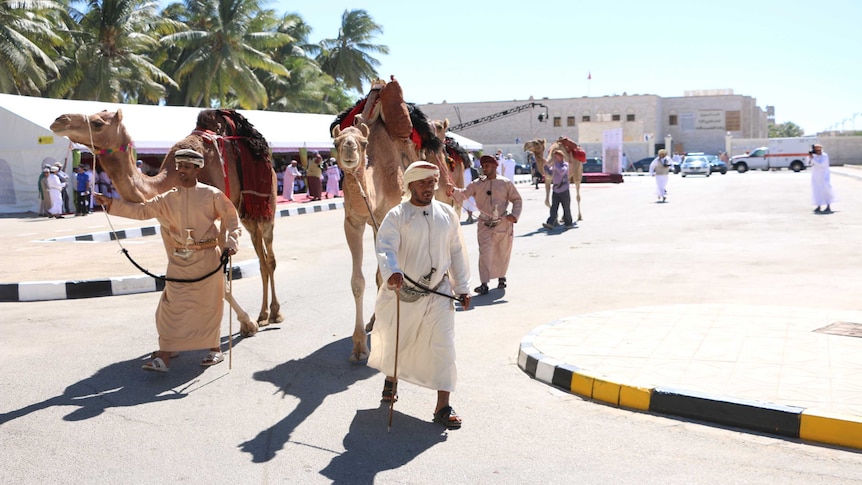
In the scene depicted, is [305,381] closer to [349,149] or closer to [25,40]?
[349,149]

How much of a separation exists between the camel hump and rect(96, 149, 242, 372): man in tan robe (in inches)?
72.7

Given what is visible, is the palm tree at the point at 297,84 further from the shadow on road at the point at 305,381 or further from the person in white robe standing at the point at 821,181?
the shadow on road at the point at 305,381

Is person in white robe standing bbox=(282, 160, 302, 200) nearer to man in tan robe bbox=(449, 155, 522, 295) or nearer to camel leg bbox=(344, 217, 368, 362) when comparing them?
man in tan robe bbox=(449, 155, 522, 295)

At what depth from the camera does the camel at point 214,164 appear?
6.66 meters

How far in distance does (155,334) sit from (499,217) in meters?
4.58

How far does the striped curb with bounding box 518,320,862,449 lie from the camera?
15.8ft

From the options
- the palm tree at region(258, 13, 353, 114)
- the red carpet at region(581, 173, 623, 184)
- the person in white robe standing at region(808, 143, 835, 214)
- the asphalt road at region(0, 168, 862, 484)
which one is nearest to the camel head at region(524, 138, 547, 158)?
the person in white robe standing at region(808, 143, 835, 214)

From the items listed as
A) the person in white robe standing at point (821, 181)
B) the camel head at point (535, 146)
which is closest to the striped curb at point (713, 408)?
the camel head at point (535, 146)

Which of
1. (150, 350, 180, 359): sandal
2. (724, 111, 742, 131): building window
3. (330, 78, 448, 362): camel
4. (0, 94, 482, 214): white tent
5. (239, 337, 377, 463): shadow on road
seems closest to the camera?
(239, 337, 377, 463): shadow on road

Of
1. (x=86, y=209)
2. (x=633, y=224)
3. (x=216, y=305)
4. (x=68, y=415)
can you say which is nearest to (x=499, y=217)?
(x=216, y=305)

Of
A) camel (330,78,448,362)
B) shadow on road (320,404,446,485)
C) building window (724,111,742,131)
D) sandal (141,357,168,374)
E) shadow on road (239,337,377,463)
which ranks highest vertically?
building window (724,111,742,131)

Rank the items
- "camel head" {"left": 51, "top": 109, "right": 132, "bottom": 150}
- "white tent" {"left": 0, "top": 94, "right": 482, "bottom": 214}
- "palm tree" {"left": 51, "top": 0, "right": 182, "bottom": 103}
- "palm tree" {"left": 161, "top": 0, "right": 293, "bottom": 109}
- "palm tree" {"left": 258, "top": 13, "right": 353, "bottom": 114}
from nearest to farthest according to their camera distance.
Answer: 1. "camel head" {"left": 51, "top": 109, "right": 132, "bottom": 150}
2. "white tent" {"left": 0, "top": 94, "right": 482, "bottom": 214}
3. "palm tree" {"left": 51, "top": 0, "right": 182, "bottom": 103}
4. "palm tree" {"left": 161, "top": 0, "right": 293, "bottom": 109}
5. "palm tree" {"left": 258, "top": 13, "right": 353, "bottom": 114}

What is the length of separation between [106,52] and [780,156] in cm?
4441

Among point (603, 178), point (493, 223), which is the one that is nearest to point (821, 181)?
point (493, 223)
